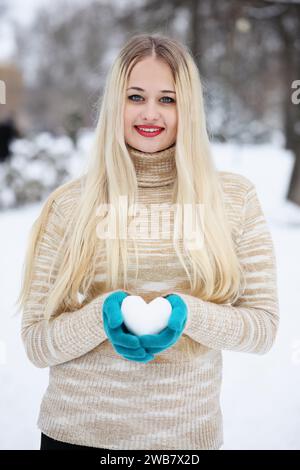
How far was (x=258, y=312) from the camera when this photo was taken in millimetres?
976

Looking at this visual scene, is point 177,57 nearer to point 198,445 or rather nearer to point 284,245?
point 198,445

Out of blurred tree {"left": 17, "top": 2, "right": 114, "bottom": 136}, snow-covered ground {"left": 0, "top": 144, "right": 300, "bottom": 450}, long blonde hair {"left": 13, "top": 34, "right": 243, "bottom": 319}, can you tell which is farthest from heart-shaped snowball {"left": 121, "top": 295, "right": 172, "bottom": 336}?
blurred tree {"left": 17, "top": 2, "right": 114, "bottom": 136}

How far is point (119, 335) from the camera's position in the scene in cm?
82

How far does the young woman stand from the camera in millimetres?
972

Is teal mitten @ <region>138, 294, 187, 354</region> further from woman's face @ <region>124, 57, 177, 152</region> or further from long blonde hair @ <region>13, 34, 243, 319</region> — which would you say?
woman's face @ <region>124, 57, 177, 152</region>

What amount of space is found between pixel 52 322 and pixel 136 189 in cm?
28

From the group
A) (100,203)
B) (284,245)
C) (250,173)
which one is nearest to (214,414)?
(100,203)

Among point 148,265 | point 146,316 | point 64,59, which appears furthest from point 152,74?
point 64,59

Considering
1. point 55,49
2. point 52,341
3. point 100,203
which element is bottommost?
point 52,341

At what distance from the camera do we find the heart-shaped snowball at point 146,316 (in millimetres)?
825

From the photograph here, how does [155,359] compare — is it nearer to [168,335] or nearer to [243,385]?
[168,335]

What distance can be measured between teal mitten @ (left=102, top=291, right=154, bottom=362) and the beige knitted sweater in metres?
0.08

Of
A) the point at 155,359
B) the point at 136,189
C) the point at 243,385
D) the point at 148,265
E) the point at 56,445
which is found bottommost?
the point at 243,385

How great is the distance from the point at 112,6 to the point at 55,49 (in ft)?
1.33
